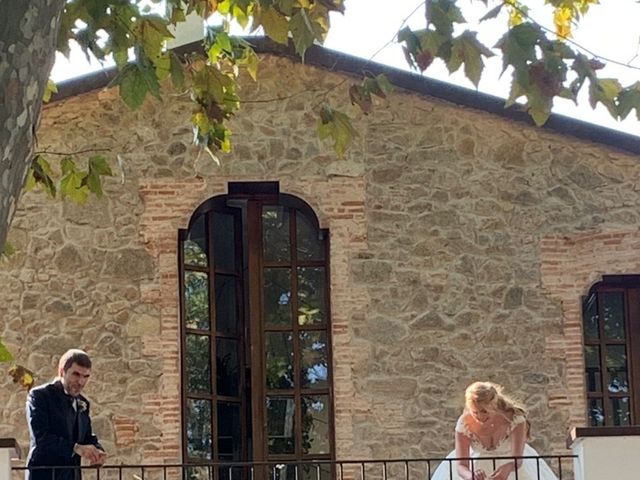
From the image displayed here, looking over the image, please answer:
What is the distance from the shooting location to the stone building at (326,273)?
1107 centimetres

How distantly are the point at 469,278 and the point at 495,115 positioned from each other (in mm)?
1362

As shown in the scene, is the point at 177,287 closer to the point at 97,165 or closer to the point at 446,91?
the point at 446,91

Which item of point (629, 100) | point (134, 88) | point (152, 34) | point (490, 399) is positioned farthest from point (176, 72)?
point (490, 399)

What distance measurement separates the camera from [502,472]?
871 centimetres

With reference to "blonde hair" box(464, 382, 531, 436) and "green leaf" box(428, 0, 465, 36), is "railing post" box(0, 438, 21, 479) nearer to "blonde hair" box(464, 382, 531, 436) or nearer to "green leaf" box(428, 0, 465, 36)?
"blonde hair" box(464, 382, 531, 436)

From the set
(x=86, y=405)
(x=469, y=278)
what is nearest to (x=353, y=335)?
(x=469, y=278)

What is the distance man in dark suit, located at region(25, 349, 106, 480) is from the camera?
834 cm

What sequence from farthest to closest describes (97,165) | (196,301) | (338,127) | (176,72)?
1. (196,301)
2. (97,165)
3. (338,127)
4. (176,72)

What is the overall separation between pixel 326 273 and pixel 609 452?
359 centimetres

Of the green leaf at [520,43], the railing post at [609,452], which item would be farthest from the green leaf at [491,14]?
the railing post at [609,452]

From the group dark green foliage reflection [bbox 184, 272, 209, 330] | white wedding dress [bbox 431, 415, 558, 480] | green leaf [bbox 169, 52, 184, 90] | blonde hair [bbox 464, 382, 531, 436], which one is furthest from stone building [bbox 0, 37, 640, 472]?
green leaf [bbox 169, 52, 184, 90]

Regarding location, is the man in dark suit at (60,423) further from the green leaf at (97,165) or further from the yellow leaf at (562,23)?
the yellow leaf at (562,23)

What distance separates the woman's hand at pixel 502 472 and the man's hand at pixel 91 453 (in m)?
2.28

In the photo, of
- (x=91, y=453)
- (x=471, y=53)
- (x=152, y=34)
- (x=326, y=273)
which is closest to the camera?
(x=471, y=53)
